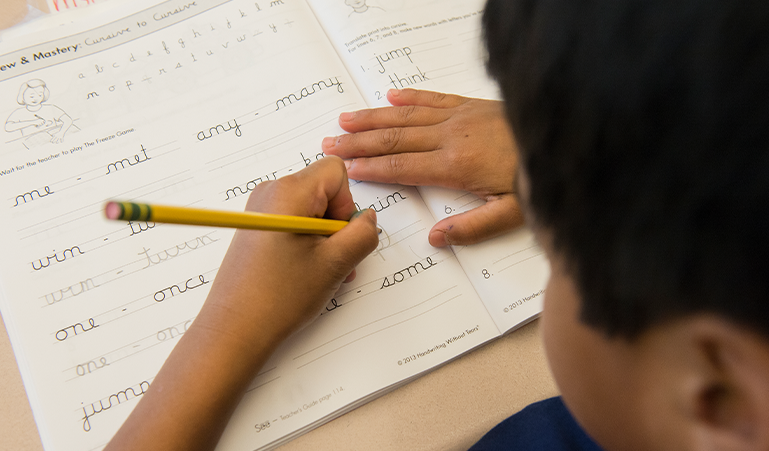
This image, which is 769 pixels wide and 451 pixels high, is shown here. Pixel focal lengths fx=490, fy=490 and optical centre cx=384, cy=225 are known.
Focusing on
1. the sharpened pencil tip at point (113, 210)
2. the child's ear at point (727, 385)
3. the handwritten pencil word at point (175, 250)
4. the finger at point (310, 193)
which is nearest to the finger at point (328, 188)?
the finger at point (310, 193)

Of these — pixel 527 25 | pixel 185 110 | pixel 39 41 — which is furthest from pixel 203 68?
pixel 527 25

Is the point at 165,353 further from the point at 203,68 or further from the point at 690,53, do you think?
the point at 690,53

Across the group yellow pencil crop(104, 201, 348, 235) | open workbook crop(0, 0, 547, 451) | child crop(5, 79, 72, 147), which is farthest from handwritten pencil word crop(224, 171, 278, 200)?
child crop(5, 79, 72, 147)

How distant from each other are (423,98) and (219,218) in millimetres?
324

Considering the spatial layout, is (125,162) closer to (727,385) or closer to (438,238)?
(438,238)

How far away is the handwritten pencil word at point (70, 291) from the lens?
470mm

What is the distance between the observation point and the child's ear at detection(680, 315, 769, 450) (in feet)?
0.65

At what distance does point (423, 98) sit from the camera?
57cm

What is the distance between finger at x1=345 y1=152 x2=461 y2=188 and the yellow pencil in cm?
7

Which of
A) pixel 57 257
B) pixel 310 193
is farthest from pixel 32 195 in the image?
pixel 310 193

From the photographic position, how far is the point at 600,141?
19 centimetres

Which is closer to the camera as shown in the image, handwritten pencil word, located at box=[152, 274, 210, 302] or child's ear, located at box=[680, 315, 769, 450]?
child's ear, located at box=[680, 315, 769, 450]

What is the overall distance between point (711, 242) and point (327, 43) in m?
0.51

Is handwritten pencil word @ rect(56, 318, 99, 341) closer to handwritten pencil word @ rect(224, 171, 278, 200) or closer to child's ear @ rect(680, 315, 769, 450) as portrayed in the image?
handwritten pencil word @ rect(224, 171, 278, 200)
